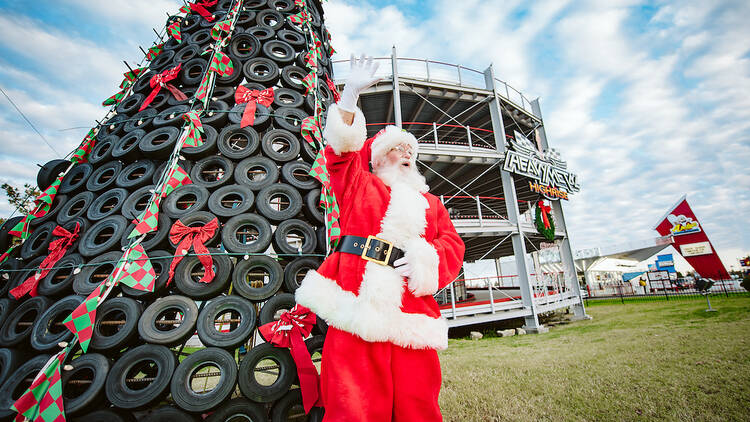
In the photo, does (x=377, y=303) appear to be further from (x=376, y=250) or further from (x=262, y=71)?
(x=262, y=71)

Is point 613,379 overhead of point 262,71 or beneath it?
beneath

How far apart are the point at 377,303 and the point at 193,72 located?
364 centimetres

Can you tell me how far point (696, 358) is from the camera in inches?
126

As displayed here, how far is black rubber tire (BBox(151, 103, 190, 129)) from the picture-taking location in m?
2.61

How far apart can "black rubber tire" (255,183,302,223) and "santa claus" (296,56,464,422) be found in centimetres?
75

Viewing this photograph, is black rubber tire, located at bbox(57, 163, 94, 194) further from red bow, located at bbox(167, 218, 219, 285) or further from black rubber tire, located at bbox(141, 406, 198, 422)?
black rubber tire, located at bbox(141, 406, 198, 422)

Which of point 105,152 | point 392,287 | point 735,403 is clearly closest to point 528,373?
point 735,403

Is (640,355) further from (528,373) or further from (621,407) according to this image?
(621,407)

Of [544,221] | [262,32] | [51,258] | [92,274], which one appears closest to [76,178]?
[51,258]

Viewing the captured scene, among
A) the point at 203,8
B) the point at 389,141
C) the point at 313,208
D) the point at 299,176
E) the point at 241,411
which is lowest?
the point at 241,411

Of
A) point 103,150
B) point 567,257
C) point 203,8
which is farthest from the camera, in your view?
point 567,257

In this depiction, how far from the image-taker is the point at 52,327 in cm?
183

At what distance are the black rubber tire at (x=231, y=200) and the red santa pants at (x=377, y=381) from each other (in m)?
1.38

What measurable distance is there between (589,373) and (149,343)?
4452mm
